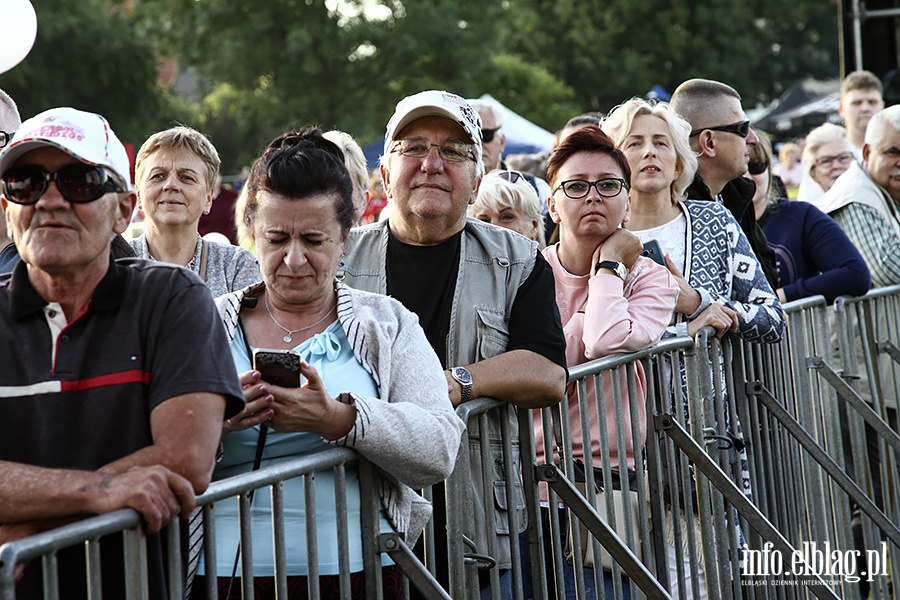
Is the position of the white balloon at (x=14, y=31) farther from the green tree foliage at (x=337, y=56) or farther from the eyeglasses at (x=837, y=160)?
the green tree foliage at (x=337, y=56)

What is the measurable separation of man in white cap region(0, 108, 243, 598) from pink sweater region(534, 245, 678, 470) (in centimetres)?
170

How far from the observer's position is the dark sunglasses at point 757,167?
6.14 m

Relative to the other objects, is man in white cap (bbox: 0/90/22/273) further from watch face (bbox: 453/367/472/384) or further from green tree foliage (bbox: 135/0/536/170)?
green tree foliage (bbox: 135/0/536/170)

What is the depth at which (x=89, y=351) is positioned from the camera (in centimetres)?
243

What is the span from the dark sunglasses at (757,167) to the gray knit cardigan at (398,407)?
3494 millimetres

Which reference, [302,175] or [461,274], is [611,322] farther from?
[302,175]

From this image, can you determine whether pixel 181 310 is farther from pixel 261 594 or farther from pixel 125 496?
pixel 261 594

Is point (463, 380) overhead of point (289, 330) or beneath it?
beneath

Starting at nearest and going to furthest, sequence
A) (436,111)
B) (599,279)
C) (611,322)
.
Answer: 1. (436,111)
2. (611,322)
3. (599,279)

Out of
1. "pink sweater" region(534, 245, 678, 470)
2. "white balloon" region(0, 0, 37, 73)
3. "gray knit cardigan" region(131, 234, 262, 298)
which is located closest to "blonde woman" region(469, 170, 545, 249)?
"pink sweater" region(534, 245, 678, 470)

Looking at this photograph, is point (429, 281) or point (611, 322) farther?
point (611, 322)

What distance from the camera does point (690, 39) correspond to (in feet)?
184

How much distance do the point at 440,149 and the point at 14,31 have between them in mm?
3017

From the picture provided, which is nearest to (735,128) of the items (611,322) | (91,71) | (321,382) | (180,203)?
(611,322)
